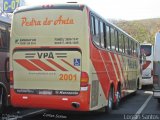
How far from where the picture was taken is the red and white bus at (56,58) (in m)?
10.6

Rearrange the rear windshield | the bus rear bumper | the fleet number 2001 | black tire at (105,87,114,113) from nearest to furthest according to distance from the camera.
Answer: the bus rear bumper, the fleet number 2001, black tire at (105,87,114,113), the rear windshield

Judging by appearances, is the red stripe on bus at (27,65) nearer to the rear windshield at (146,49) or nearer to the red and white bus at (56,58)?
the red and white bus at (56,58)

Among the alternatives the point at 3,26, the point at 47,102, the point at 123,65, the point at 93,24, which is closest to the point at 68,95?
the point at 47,102

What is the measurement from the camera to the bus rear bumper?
10.5 m

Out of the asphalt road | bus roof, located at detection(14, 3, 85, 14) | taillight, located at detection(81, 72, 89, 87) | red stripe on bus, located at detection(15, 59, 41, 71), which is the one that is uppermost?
bus roof, located at detection(14, 3, 85, 14)

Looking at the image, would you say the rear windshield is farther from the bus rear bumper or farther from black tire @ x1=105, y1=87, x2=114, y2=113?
the bus rear bumper

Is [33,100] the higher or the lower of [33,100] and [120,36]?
the lower

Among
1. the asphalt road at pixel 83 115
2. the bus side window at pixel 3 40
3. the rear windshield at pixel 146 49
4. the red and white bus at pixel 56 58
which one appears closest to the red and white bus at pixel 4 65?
the bus side window at pixel 3 40

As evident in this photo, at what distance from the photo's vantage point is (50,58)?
1089 centimetres

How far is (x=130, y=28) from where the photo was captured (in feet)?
267

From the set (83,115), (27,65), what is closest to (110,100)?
(83,115)

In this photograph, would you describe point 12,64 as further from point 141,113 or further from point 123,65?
point 123,65

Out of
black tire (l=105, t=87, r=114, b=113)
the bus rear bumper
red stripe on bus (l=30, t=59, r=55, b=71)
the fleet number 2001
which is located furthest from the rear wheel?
red stripe on bus (l=30, t=59, r=55, b=71)

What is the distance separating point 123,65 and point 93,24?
582 cm
